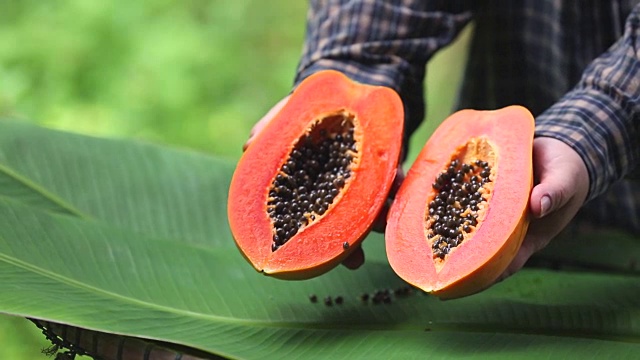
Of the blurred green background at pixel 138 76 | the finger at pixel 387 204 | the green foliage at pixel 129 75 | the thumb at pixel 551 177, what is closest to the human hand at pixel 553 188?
the thumb at pixel 551 177

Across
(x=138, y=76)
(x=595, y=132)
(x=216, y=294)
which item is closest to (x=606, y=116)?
(x=595, y=132)

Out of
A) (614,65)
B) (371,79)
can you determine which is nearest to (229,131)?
(371,79)

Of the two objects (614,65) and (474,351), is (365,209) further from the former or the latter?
(614,65)

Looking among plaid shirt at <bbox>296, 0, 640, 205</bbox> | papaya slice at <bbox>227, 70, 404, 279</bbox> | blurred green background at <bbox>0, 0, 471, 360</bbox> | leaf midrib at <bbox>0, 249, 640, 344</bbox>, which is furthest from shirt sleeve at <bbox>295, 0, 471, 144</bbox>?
blurred green background at <bbox>0, 0, 471, 360</bbox>

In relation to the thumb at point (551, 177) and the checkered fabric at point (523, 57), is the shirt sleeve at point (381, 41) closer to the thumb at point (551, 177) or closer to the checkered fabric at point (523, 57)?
the checkered fabric at point (523, 57)

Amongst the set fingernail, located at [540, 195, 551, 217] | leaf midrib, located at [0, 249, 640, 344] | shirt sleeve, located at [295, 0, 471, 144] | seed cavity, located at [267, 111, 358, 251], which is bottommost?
leaf midrib, located at [0, 249, 640, 344]

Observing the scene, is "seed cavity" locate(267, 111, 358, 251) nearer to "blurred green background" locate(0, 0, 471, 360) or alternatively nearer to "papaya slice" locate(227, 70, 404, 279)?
"papaya slice" locate(227, 70, 404, 279)
